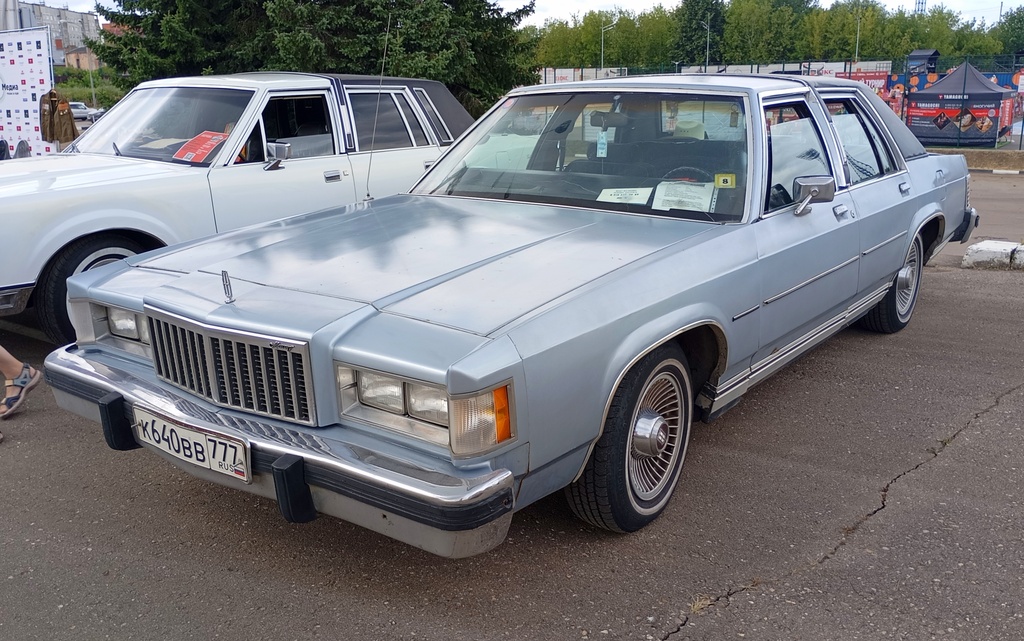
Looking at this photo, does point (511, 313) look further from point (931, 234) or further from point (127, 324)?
point (931, 234)

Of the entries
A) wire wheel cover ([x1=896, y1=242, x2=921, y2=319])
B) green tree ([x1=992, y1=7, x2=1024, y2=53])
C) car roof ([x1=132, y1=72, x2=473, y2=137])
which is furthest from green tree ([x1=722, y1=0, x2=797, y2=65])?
wire wheel cover ([x1=896, y1=242, x2=921, y2=319])

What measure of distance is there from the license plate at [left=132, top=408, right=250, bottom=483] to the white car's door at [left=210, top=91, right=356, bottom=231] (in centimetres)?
299

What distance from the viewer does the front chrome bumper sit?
239cm

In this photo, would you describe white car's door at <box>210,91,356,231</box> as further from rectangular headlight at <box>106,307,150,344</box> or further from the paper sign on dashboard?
the paper sign on dashboard

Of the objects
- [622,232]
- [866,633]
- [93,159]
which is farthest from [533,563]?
[93,159]

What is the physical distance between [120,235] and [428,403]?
12.1ft

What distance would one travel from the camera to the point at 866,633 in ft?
8.67

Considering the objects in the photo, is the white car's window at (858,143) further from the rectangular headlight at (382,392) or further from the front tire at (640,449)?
the rectangular headlight at (382,392)

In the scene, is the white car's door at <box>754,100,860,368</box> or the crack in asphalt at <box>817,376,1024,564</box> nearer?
the crack in asphalt at <box>817,376,1024,564</box>

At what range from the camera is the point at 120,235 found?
5383 millimetres

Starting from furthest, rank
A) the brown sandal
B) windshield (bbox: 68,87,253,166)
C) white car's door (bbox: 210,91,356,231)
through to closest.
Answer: windshield (bbox: 68,87,253,166) → white car's door (bbox: 210,91,356,231) → the brown sandal

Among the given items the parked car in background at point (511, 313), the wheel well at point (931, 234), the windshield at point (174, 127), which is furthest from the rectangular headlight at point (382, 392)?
the wheel well at point (931, 234)

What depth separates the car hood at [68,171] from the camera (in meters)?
5.09

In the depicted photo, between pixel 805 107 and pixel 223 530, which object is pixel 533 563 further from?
pixel 805 107
